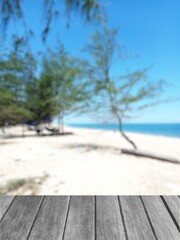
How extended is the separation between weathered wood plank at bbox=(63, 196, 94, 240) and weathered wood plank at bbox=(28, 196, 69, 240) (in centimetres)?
3

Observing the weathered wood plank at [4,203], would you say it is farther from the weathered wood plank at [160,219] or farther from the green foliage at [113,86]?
the green foliage at [113,86]

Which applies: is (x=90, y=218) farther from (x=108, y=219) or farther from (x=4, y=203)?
(x=4, y=203)

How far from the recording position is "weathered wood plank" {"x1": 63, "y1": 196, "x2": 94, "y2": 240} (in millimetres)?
838

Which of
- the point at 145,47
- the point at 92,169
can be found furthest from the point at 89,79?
the point at 145,47

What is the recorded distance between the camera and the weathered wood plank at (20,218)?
0.84 m

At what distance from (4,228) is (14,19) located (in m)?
1.05

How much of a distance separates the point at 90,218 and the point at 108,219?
0.28ft

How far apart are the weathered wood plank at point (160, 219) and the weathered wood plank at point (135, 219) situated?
31mm

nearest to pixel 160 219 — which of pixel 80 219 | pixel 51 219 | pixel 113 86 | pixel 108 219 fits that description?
pixel 108 219

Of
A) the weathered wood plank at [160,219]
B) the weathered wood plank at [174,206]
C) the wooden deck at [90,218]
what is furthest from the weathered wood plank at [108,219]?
the weathered wood plank at [174,206]

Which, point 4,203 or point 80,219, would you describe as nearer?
point 80,219

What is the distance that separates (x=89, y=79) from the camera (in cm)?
404

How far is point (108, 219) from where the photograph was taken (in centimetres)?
94

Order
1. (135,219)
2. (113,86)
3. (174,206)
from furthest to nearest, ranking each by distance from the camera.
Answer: (113,86) → (174,206) → (135,219)
